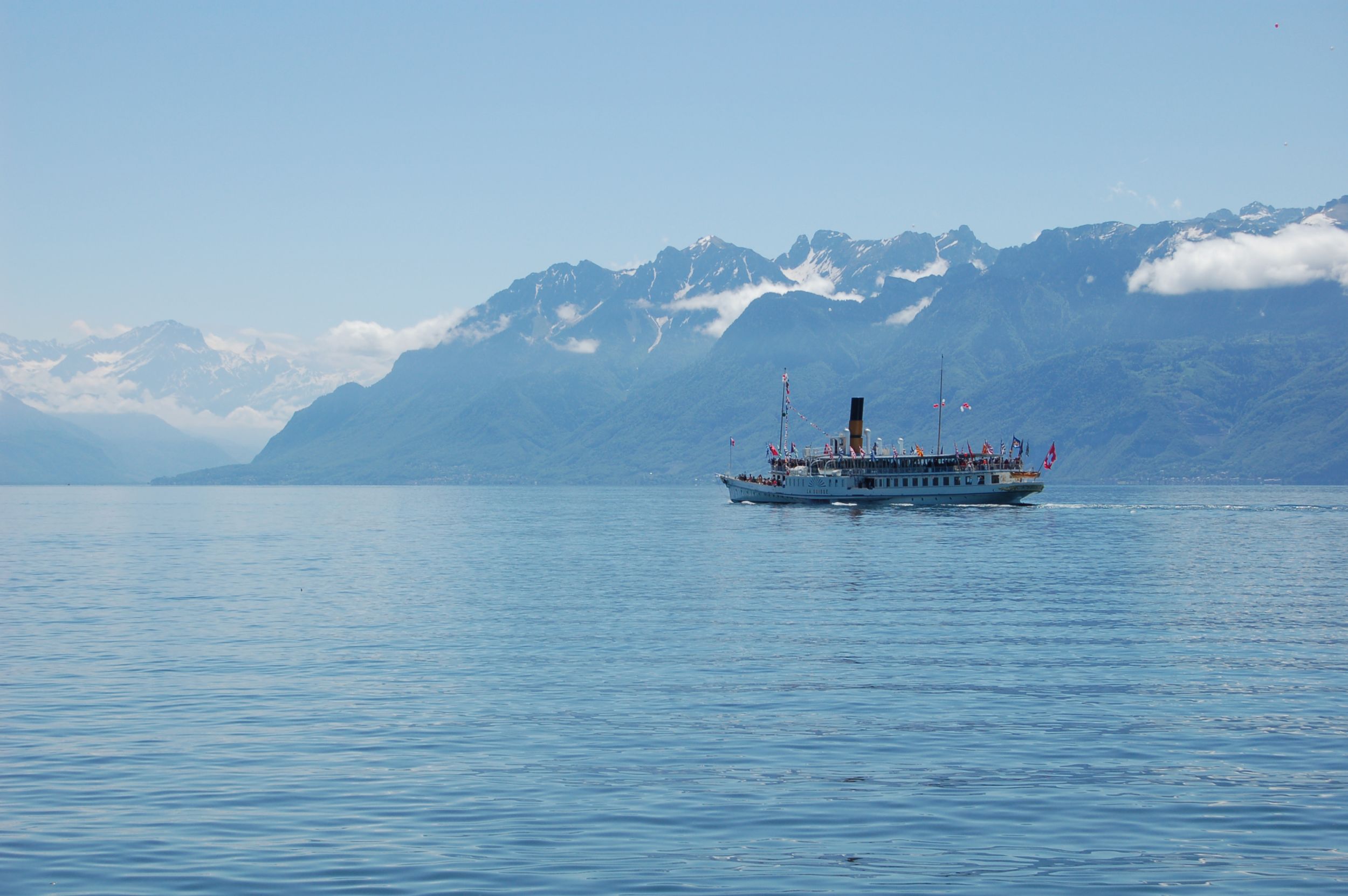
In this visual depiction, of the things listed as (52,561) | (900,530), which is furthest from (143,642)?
(900,530)

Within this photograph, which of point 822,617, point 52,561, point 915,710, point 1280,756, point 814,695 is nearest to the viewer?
point 1280,756

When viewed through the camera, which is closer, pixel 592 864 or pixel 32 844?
pixel 592 864

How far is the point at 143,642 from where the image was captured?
189 feet

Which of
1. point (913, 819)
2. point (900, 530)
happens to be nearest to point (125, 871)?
point (913, 819)

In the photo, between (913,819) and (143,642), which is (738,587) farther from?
(913,819)

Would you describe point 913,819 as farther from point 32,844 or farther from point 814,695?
point 32,844

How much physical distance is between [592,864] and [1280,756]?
19.6m

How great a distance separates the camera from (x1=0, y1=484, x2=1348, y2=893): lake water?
2480 centimetres

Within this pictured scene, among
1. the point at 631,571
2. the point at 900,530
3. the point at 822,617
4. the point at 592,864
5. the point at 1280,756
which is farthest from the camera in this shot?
the point at 900,530

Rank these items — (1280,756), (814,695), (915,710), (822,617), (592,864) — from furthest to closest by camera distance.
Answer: (822,617) → (814,695) → (915,710) → (1280,756) → (592,864)

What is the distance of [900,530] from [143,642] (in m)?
109

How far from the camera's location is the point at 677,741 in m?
35.3

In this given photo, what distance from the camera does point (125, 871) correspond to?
2452 centimetres

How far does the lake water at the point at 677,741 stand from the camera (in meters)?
24.8
